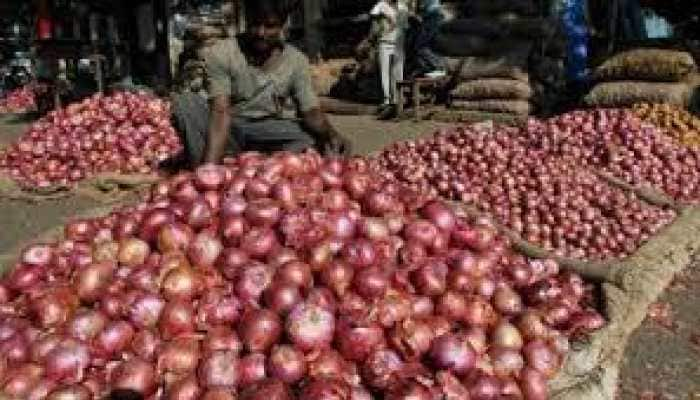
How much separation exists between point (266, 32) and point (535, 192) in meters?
2.03

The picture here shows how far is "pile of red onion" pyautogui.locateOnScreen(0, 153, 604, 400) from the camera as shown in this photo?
8.68 feet

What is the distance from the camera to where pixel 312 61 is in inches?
648

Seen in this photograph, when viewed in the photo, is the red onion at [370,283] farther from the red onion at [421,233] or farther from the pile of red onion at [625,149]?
the pile of red onion at [625,149]

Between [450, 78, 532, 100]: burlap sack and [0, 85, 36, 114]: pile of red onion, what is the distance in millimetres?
10026

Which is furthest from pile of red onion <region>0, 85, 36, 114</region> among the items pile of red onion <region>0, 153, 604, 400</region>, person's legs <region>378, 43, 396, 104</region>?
pile of red onion <region>0, 153, 604, 400</region>

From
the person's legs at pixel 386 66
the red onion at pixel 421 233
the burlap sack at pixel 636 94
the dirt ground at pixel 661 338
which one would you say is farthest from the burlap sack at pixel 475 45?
the red onion at pixel 421 233

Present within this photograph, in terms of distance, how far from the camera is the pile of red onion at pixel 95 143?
797cm

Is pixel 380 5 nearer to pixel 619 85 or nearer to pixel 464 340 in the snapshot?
pixel 619 85

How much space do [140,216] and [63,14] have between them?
1610 centimetres

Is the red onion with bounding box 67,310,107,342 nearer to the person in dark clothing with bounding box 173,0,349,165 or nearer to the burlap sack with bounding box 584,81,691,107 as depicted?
the person in dark clothing with bounding box 173,0,349,165

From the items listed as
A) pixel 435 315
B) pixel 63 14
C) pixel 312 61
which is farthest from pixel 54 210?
pixel 63 14

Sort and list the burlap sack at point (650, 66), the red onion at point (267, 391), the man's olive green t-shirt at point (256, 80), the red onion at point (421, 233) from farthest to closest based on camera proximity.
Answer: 1. the burlap sack at point (650, 66)
2. the man's olive green t-shirt at point (256, 80)
3. the red onion at point (421, 233)
4. the red onion at point (267, 391)

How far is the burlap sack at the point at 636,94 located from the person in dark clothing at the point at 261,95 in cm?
462

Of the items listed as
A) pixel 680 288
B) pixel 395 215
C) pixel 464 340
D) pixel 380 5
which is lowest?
pixel 680 288
